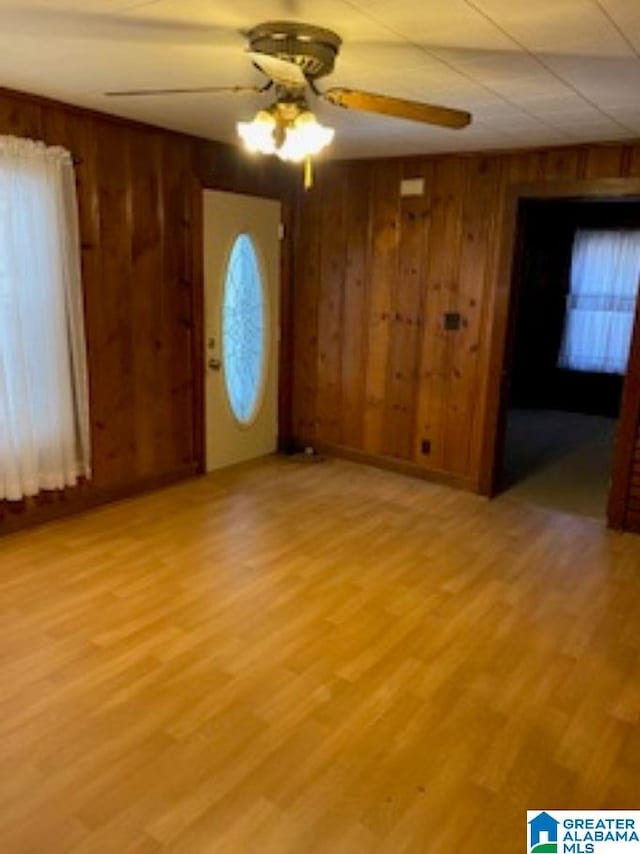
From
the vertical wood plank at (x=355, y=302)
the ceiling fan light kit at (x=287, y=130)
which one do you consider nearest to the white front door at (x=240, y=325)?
the vertical wood plank at (x=355, y=302)

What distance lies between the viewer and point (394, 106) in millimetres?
2174

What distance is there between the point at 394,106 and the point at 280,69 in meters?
0.43

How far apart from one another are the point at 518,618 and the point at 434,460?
6.44 feet

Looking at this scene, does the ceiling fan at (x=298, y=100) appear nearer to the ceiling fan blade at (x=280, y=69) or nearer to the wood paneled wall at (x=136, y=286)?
the ceiling fan blade at (x=280, y=69)

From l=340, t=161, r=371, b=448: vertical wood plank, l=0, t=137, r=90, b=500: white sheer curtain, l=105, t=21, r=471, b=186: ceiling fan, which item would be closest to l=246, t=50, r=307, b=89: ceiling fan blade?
l=105, t=21, r=471, b=186: ceiling fan

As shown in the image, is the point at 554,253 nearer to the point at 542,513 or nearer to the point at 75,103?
the point at 542,513

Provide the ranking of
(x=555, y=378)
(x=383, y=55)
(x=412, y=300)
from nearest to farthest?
1. (x=383, y=55)
2. (x=412, y=300)
3. (x=555, y=378)

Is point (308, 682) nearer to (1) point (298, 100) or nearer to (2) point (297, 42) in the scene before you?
(1) point (298, 100)

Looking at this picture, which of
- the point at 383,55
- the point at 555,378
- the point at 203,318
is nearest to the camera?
the point at 383,55

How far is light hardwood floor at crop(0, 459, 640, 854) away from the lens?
1.86 metres

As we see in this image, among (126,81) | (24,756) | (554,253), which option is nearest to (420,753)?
(24,756)

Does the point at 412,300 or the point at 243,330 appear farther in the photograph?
the point at 243,330

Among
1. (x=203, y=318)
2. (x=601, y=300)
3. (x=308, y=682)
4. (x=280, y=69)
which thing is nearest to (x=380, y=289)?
(x=203, y=318)

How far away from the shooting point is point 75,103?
3.42 meters
